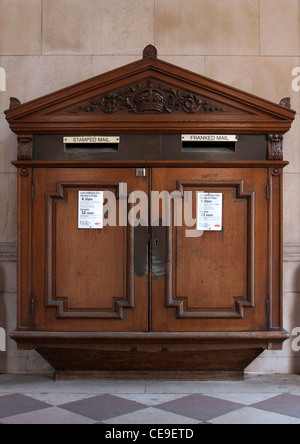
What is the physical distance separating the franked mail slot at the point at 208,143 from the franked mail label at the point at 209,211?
1.09 feet

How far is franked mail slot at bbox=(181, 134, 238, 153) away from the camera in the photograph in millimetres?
3812

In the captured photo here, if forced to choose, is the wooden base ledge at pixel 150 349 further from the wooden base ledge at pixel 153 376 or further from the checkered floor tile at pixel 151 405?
the checkered floor tile at pixel 151 405

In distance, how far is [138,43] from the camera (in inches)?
181

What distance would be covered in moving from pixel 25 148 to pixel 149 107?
0.92 m

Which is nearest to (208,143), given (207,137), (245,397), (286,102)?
(207,137)

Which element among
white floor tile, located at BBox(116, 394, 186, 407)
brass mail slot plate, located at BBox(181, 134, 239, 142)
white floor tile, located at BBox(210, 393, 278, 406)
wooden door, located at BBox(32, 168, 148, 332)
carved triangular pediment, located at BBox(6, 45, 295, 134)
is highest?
carved triangular pediment, located at BBox(6, 45, 295, 134)

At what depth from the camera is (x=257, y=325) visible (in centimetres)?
377

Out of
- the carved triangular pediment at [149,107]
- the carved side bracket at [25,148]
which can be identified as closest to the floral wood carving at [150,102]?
the carved triangular pediment at [149,107]

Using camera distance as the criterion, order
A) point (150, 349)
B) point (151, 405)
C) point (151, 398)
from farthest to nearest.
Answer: point (150, 349) < point (151, 398) < point (151, 405)

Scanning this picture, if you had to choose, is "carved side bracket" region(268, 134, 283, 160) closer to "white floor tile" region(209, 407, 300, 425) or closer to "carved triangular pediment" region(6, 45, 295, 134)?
"carved triangular pediment" region(6, 45, 295, 134)

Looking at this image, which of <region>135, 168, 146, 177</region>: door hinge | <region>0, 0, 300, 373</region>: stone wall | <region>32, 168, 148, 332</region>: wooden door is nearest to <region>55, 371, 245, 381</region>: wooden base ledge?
<region>32, 168, 148, 332</region>: wooden door

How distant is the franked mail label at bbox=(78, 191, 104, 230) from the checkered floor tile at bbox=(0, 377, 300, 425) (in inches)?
45.9

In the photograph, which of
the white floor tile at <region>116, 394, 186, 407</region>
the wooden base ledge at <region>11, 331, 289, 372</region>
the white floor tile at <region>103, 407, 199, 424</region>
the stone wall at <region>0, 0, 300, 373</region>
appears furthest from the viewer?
the stone wall at <region>0, 0, 300, 373</region>

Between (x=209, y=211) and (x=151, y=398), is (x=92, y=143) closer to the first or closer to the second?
(x=209, y=211)
